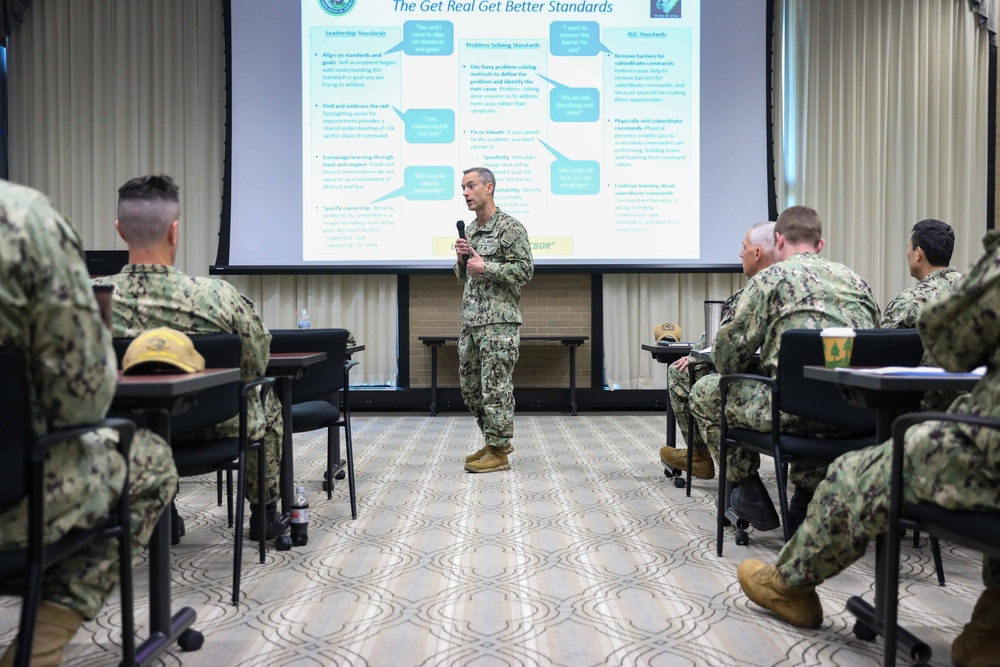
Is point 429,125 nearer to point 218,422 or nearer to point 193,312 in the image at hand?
point 193,312

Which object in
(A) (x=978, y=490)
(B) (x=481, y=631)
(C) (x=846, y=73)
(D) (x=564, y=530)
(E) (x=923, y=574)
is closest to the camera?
(A) (x=978, y=490)

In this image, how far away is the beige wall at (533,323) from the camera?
6570mm

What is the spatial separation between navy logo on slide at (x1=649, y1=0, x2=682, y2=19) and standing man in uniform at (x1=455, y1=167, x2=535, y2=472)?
2850mm

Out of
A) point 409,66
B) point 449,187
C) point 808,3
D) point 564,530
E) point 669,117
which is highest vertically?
point 808,3

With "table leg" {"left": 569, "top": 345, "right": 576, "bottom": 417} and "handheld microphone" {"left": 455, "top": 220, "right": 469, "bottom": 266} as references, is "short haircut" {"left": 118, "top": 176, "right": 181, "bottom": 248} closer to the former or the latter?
"handheld microphone" {"left": 455, "top": 220, "right": 469, "bottom": 266}

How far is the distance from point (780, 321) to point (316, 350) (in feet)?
5.51

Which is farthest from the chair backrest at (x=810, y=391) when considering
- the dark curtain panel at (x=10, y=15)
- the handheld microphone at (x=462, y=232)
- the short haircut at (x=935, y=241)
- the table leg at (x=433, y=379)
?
the dark curtain panel at (x=10, y=15)

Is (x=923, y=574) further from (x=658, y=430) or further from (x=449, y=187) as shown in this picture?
(x=449, y=187)

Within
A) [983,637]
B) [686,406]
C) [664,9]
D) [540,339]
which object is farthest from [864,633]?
[664,9]

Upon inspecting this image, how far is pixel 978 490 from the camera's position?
53.6 inches

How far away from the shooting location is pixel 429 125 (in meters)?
6.12

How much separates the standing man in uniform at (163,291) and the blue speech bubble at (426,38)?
4.24m

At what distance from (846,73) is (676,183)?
1.84 meters

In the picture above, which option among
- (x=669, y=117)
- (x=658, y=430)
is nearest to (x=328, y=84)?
(x=669, y=117)
